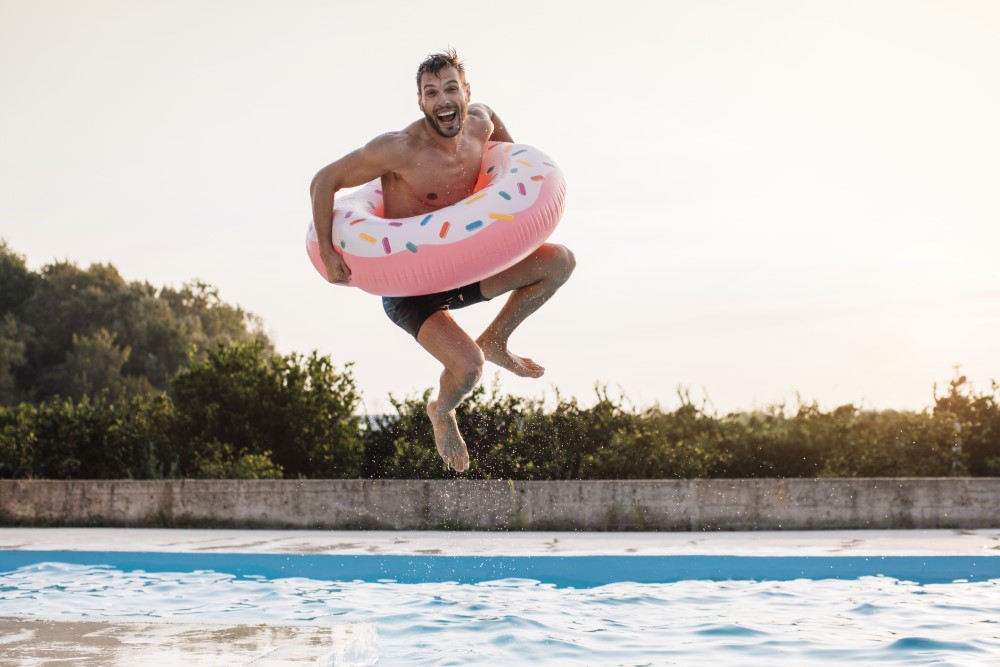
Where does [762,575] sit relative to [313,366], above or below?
below

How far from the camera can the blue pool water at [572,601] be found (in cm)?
567

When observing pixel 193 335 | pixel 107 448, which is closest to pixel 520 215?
pixel 107 448

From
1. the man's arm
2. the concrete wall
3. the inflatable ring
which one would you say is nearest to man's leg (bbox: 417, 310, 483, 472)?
the inflatable ring

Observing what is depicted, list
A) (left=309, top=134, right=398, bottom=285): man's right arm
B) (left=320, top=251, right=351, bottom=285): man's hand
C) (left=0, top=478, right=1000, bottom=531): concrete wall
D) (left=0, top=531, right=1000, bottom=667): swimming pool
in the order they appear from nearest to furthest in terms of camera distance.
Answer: (left=309, top=134, right=398, bottom=285): man's right arm
(left=320, top=251, right=351, bottom=285): man's hand
(left=0, top=531, right=1000, bottom=667): swimming pool
(left=0, top=478, right=1000, bottom=531): concrete wall

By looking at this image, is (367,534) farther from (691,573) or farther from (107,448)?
(107,448)

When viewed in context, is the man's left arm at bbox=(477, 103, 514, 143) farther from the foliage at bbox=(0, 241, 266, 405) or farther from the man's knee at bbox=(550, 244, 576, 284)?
the foliage at bbox=(0, 241, 266, 405)

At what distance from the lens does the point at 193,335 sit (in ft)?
111

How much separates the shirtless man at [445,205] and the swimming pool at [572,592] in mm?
1344

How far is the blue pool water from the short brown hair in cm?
247

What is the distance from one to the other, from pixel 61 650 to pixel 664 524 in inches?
223

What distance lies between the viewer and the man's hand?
4.43m

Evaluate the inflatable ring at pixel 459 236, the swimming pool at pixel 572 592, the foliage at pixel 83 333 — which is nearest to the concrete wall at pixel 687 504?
the swimming pool at pixel 572 592

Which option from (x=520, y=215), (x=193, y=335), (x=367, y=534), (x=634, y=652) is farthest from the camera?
(x=193, y=335)

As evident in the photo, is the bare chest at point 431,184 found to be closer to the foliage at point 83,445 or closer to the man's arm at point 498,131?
the man's arm at point 498,131
